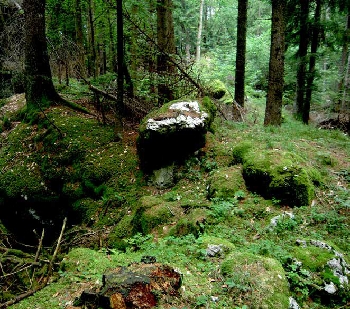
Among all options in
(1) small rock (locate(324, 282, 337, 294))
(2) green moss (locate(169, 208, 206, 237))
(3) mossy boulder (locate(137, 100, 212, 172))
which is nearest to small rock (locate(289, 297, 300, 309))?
(1) small rock (locate(324, 282, 337, 294))

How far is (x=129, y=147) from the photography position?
8305 millimetres

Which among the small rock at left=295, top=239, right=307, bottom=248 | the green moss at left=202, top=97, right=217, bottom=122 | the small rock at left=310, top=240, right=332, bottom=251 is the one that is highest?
the green moss at left=202, top=97, right=217, bottom=122

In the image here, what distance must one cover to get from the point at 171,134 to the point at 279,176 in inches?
102

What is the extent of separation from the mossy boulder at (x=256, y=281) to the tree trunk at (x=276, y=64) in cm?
675

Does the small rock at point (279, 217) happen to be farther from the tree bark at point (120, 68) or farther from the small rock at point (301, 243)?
the tree bark at point (120, 68)

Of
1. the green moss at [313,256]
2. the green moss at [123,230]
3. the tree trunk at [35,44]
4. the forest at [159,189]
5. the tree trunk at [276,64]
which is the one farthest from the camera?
the tree trunk at [276,64]

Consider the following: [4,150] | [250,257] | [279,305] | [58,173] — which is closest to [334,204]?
[250,257]

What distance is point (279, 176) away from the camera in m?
5.52

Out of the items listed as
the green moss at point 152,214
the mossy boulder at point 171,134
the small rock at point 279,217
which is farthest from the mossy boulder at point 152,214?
the small rock at point 279,217

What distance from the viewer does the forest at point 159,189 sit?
3568 millimetres

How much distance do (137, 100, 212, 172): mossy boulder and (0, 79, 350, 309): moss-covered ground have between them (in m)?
0.35

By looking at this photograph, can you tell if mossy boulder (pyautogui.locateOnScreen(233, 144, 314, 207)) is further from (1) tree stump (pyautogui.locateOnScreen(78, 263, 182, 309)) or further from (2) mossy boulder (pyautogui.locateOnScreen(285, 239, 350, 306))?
(1) tree stump (pyautogui.locateOnScreen(78, 263, 182, 309))

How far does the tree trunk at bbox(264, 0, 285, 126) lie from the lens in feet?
29.1

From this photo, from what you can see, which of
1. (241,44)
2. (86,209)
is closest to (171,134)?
(86,209)
